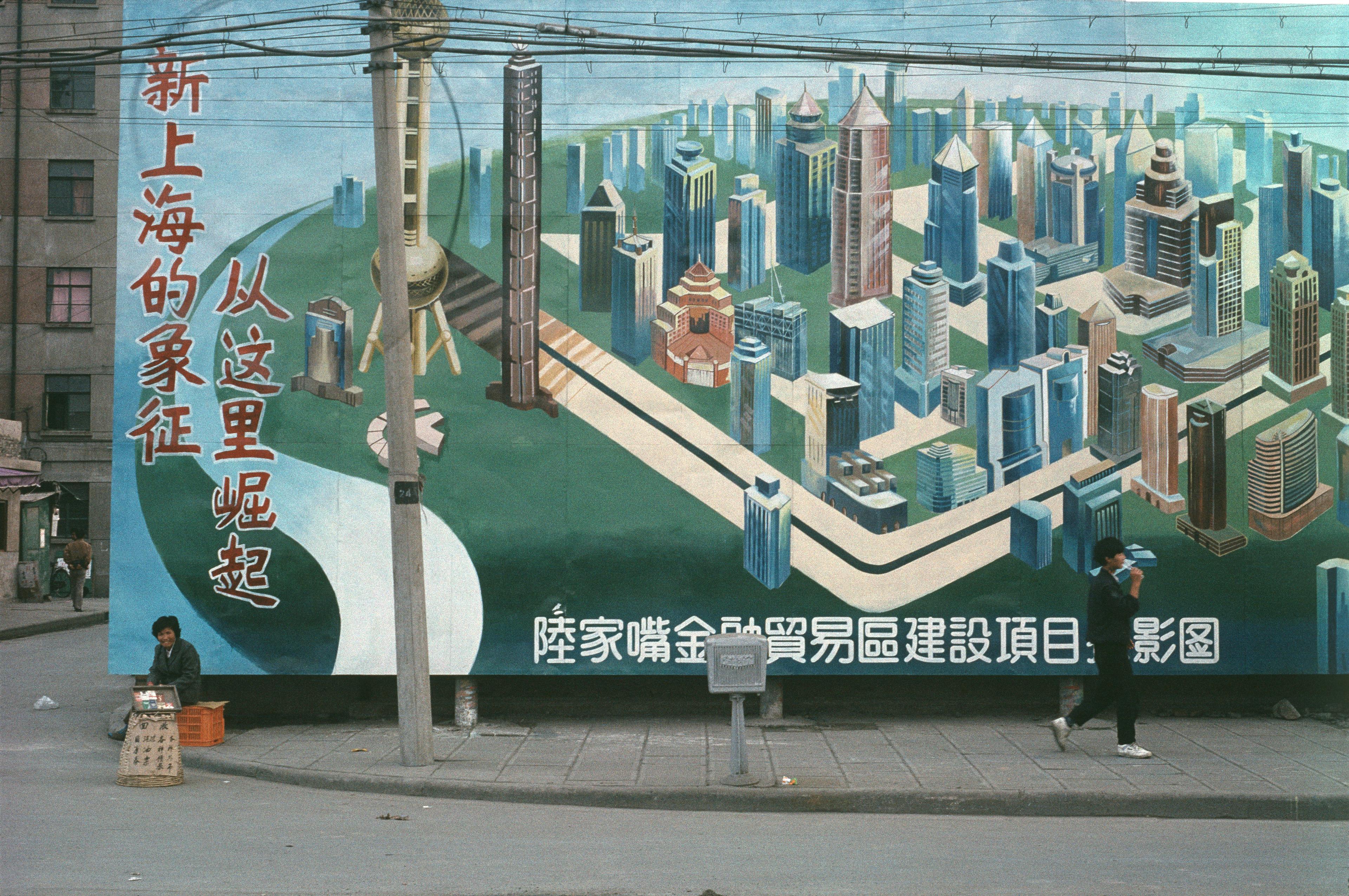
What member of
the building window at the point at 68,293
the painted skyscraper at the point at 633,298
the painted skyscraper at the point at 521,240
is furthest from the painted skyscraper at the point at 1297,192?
the building window at the point at 68,293

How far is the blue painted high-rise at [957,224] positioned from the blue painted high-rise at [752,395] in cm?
185

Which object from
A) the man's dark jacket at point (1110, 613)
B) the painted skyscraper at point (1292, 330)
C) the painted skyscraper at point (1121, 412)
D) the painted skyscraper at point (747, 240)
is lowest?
the man's dark jacket at point (1110, 613)

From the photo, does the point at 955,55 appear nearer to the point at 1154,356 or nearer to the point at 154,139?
the point at 1154,356

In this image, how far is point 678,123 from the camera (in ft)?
40.3

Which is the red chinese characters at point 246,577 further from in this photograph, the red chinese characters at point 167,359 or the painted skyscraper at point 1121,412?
the painted skyscraper at point 1121,412

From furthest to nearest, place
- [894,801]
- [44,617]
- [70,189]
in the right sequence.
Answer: [70,189] → [44,617] → [894,801]

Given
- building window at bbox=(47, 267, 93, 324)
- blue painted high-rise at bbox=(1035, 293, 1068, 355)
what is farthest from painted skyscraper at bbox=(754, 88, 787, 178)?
building window at bbox=(47, 267, 93, 324)

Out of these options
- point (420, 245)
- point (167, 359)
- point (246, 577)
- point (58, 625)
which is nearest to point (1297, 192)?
point (420, 245)

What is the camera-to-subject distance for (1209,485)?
1224cm

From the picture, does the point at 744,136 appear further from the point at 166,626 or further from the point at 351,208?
the point at 166,626

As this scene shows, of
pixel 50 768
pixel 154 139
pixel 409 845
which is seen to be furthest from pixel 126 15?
pixel 409 845

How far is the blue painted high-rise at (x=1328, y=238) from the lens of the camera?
1227 cm

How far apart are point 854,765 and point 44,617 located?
22.7 meters

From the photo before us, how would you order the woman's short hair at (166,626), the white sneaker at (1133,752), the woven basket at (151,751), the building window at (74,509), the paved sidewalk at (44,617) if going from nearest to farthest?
the woven basket at (151,751)
the white sneaker at (1133,752)
the woman's short hair at (166,626)
the paved sidewalk at (44,617)
the building window at (74,509)
